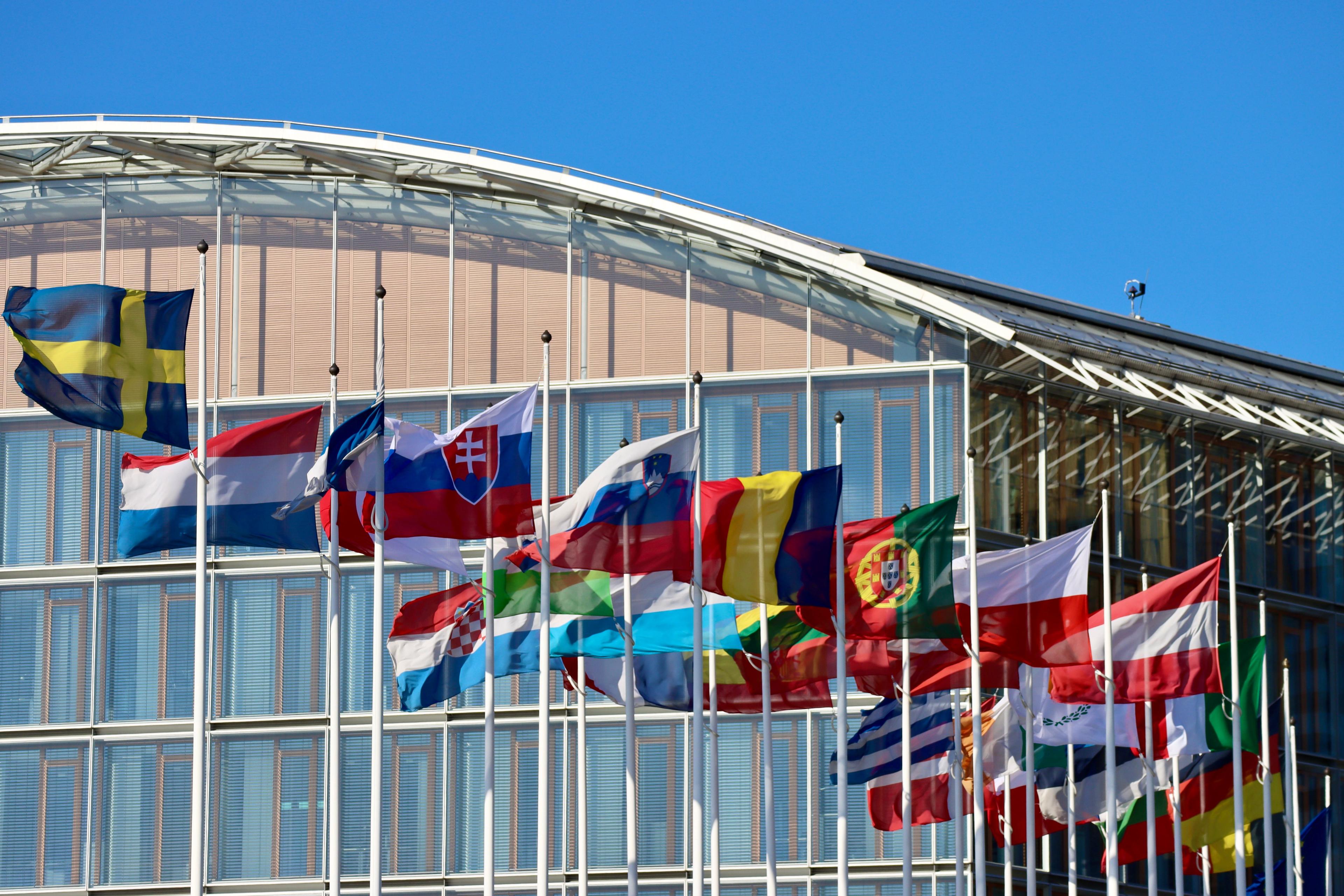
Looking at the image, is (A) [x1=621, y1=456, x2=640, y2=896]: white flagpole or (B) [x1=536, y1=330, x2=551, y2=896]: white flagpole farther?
(A) [x1=621, y1=456, x2=640, y2=896]: white flagpole

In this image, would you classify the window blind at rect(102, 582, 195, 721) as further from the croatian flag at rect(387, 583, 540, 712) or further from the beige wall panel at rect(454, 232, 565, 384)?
the croatian flag at rect(387, 583, 540, 712)

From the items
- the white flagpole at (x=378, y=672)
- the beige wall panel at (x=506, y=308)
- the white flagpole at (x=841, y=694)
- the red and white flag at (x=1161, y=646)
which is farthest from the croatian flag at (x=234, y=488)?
the beige wall panel at (x=506, y=308)

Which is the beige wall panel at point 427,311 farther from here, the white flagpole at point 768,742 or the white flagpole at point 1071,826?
the white flagpole at point 1071,826

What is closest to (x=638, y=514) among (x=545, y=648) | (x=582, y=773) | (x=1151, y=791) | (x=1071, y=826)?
(x=545, y=648)

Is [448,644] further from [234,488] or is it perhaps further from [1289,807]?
[1289,807]

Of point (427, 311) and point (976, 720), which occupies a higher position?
point (427, 311)

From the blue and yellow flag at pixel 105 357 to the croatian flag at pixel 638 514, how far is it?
5.22 meters

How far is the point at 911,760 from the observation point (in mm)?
31578

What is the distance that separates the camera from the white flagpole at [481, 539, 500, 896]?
2719 cm

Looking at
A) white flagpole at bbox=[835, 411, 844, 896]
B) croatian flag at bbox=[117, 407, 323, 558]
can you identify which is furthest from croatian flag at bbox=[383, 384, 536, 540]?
white flagpole at bbox=[835, 411, 844, 896]

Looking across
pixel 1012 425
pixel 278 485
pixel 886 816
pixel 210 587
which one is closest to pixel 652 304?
pixel 1012 425

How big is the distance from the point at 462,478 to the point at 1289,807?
19.5m

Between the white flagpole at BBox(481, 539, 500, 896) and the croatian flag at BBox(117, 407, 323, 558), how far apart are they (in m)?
2.38

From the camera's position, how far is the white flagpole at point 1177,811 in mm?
33250
